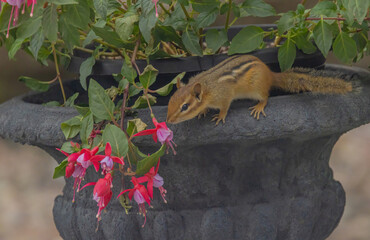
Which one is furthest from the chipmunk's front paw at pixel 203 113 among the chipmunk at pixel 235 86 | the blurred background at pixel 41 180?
the blurred background at pixel 41 180

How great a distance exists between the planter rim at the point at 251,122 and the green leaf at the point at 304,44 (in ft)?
0.39

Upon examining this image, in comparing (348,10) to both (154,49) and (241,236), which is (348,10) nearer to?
(154,49)

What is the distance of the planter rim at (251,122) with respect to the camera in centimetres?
119

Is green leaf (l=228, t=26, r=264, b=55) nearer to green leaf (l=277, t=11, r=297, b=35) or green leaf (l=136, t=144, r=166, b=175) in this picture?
green leaf (l=277, t=11, r=297, b=35)

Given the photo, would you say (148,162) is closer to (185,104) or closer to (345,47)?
Result: (185,104)

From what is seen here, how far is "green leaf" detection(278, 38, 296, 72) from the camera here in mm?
1289

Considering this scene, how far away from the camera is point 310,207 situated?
139cm

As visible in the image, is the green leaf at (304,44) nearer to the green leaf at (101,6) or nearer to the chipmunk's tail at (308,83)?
the chipmunk's tail at (308,83)

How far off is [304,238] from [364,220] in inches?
51.7

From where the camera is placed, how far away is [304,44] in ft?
4.33

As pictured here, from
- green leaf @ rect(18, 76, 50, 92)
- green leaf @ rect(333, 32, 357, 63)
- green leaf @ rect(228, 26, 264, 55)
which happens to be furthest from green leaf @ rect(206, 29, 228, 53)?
green leaf @ rect(18, 76, 50, 92)

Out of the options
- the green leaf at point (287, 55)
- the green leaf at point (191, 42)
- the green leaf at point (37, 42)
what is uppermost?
the green leaf at point (37, 42)

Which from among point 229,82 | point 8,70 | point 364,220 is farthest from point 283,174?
point 8,70

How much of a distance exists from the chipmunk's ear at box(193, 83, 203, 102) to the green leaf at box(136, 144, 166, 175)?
163 millimetres
